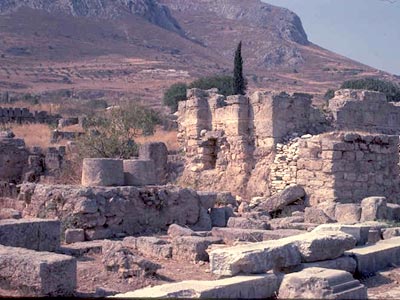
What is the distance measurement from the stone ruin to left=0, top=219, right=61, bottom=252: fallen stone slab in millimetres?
14

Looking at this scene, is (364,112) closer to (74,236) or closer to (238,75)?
(74,236)

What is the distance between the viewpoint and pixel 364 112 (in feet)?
63.9

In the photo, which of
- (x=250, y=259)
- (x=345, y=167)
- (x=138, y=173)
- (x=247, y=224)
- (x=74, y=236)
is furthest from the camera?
(x=345, y=167)

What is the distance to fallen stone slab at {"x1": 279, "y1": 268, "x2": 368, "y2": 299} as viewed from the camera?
576 cm

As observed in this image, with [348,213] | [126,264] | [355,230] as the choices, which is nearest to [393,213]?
[348,213]

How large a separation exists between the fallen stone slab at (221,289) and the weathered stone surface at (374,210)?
6.18 meters

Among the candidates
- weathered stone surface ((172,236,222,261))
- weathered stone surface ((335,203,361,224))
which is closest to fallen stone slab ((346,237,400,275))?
weathered stone surface ((172,236,222,261))

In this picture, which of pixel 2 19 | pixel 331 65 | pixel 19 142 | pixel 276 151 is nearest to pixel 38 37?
pixel 2 19

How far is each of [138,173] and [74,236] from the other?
7.72 feet

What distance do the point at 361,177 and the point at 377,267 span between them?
22.8 ft

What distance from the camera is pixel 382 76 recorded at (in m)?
73.4

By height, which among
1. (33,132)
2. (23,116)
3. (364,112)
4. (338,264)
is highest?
(23,116)

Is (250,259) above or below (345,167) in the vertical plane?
below

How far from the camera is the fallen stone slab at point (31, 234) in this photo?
779 centimetres
